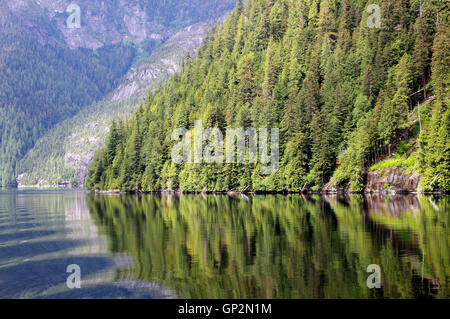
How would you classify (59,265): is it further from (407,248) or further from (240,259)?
(407,248)

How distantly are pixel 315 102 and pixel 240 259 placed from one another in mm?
93662

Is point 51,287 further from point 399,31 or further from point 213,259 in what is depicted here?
point 399,31

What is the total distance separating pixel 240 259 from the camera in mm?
25406

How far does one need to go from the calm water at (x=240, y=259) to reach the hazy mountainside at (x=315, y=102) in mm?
49821

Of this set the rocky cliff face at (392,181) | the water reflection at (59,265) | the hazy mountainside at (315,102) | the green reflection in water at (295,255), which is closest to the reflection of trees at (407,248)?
the green reflection in water at (295,255)

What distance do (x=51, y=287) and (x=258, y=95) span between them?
123164mm

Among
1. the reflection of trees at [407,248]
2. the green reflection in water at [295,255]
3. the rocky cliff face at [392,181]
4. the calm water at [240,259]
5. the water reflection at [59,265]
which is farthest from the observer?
the rocky cliff face at [392,181]

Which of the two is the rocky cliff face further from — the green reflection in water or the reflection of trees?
the green reflection in water

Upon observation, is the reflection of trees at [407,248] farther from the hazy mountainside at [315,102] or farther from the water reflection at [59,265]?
the hazy mountainside at [315,102]

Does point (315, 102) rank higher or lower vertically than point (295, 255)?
higher

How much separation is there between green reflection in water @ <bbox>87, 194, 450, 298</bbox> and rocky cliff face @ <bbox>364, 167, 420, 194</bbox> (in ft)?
135

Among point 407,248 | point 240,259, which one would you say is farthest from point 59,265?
point 407,248

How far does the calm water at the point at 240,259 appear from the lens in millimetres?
19312

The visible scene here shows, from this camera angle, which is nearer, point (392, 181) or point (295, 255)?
point (295, 255)
